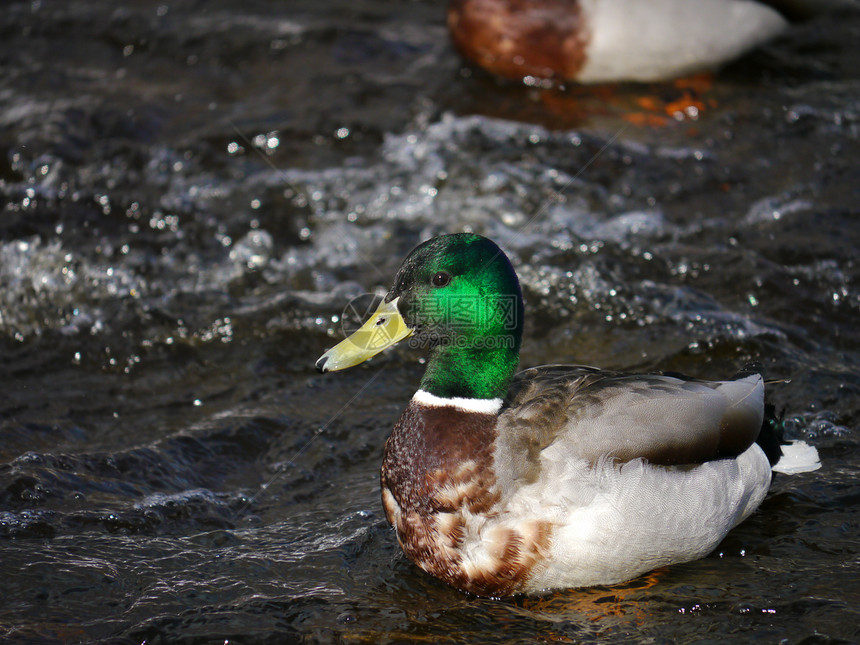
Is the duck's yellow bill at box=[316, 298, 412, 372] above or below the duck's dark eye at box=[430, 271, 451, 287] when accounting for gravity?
below

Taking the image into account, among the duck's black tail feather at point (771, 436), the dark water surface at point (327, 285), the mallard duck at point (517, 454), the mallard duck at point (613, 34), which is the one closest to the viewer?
the mallard duck at point (517, 454)

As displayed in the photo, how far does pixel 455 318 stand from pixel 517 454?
0.52 metres

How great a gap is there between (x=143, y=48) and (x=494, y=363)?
616cm

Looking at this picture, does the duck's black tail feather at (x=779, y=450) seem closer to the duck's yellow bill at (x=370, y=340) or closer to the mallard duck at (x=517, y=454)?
the mallard duck at (x=517, y=454)

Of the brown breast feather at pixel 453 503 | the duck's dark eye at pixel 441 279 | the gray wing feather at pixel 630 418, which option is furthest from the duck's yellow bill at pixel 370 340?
the gray wing feather at pixel 630 418

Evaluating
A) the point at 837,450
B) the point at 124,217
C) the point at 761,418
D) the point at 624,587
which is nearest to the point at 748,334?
the point at 837,450

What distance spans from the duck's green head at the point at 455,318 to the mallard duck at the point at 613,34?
15.4ft

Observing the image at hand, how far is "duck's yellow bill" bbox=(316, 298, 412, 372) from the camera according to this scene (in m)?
3.54

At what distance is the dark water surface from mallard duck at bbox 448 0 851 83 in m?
0.23

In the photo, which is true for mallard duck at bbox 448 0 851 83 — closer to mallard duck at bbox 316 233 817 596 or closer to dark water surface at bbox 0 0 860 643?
dark water surface at bbox 0 0 860 643

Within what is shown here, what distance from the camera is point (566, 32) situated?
306 inches

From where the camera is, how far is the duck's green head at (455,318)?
139 inches

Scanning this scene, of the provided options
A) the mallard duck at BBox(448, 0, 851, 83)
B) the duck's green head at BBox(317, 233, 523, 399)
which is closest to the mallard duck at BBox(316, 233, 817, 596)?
the duck's green head at BBox(317, 233, 523, 399)

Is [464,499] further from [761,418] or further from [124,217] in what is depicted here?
[124,217]
